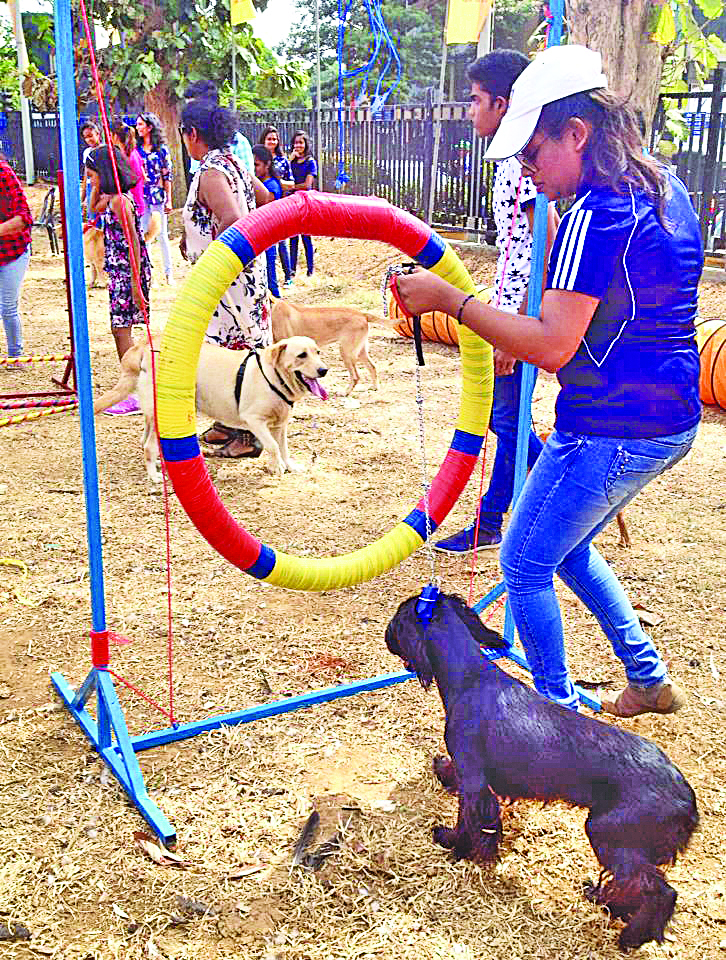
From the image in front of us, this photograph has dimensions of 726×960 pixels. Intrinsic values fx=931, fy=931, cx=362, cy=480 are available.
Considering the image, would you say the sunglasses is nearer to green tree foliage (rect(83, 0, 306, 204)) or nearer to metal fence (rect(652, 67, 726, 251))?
metal fence (rect(652, 67, 726, 251))

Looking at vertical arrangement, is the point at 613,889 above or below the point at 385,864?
above

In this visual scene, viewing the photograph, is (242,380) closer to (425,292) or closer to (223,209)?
(223,209)

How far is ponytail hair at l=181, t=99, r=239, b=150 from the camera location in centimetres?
512

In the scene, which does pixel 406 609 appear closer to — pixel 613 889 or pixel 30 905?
pixel 613 889

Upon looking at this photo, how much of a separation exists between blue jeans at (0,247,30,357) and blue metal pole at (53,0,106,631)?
5.39m

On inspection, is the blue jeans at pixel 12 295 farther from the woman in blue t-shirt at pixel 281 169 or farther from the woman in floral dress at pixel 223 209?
the woman in blue t-shirt at pixel 281 169

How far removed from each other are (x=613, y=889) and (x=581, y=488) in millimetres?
A: 1030

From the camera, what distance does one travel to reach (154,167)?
1163cm

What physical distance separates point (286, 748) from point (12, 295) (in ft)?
20.1

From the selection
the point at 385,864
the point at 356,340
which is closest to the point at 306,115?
the point at 356,340

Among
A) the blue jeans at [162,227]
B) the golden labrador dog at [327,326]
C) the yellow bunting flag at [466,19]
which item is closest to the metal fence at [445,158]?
the yellow bunting flag at [466,19]

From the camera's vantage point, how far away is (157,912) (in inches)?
98.0

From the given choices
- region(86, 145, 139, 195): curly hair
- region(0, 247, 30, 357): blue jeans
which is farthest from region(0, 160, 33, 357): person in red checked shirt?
region(86, 145, 139, 195): curly hair

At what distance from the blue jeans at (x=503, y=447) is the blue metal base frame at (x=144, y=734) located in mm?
1076
